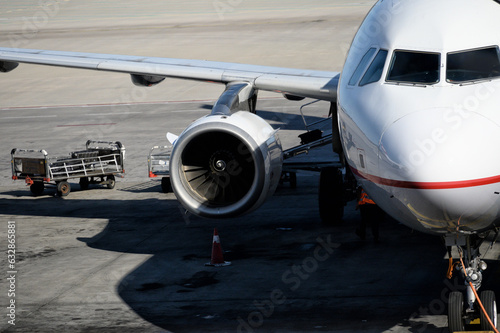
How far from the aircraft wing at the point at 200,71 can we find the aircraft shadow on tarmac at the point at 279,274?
2.79m

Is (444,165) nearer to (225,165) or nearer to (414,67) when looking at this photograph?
(414,67)

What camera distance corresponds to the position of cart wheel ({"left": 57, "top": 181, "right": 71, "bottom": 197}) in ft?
63.7

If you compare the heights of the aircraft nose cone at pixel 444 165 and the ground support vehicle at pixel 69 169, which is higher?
the aircraft nose cone at pixel 444 165

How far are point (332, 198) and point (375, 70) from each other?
5.87 metres

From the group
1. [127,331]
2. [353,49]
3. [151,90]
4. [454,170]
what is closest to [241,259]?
[127,331]

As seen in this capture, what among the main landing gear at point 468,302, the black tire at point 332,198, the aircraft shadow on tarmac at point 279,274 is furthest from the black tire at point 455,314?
the black tire at point 332,198

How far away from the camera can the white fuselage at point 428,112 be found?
795 centimetres

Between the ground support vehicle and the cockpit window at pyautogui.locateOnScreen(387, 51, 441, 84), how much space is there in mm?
11335

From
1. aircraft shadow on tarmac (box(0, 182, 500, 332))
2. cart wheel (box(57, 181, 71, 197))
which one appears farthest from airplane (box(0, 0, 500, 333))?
cart wheel (box(57, 181, 71, 197))

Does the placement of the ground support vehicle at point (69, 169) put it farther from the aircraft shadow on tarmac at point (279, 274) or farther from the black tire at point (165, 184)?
the aircraft shadow on tarmac at point (279, 274)

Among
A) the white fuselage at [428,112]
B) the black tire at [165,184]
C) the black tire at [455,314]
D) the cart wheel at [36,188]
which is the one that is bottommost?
the cart wheel at [36,188]

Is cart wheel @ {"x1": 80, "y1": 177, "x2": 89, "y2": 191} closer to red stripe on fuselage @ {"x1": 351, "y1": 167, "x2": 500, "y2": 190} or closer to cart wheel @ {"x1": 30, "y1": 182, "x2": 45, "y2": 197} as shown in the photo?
cart wheel @ {"x1": 30, "y1": 182, "x2": 45, "y2": 197}

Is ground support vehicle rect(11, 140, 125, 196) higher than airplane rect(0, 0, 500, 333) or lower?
lower

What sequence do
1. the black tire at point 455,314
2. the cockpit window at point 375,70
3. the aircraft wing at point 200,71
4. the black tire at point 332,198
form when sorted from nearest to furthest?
the black tire at point 455,314 → the cockpit window at point 375,70 → the aircraft wing at point 200,71 → the black tire at point 332,198
